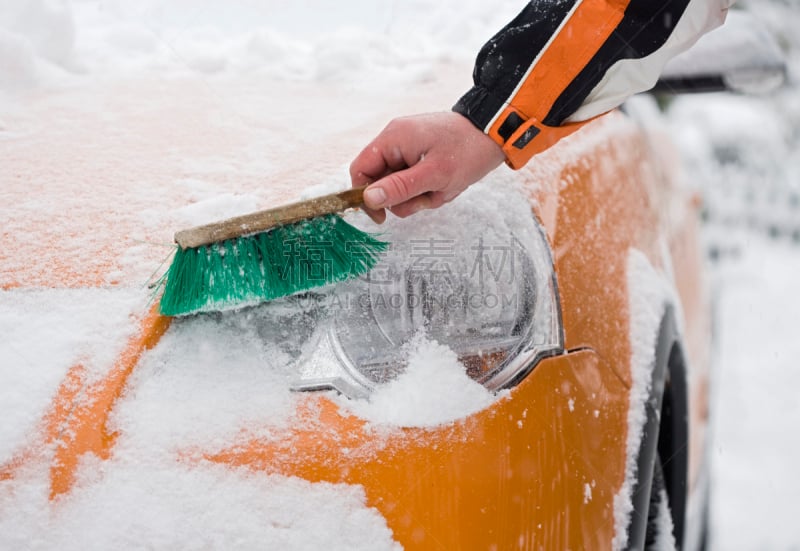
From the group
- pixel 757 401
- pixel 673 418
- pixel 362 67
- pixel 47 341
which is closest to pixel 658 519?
pixel 673 418

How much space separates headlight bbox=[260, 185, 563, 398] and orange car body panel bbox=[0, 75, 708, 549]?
40mm

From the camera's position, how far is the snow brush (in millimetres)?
1206

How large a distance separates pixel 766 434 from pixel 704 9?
2.42 meters

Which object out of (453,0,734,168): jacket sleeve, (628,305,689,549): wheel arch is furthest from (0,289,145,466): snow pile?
(628,305,689,549): wheel arch

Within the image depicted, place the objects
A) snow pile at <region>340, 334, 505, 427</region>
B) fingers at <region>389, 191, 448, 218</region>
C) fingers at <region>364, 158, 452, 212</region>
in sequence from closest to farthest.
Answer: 1. snow pile at <region>340, 334, 505, 427</region>
2. fingers at <region>364, 158, 452, 212</region>
3. fingers at <region>389, 191, 448, 218</region>

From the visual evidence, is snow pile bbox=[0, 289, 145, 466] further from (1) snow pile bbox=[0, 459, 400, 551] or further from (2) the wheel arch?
(2) the wheel arch

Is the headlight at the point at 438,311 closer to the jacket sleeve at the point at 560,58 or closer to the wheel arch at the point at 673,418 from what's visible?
the jacket sleeve at the point at 560,58

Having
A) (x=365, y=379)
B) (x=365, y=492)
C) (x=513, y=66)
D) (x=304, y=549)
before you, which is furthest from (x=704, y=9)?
(x=304, y=549)

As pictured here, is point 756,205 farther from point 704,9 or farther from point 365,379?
point 365,379

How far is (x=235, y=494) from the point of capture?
102 cm

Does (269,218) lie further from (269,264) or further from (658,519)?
(658,519)

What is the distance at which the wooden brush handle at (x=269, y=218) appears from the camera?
3.96ft

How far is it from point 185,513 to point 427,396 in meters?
0.41

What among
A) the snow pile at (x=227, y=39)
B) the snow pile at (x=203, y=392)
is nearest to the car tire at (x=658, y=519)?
the snow pile at (x=203, y=392)
